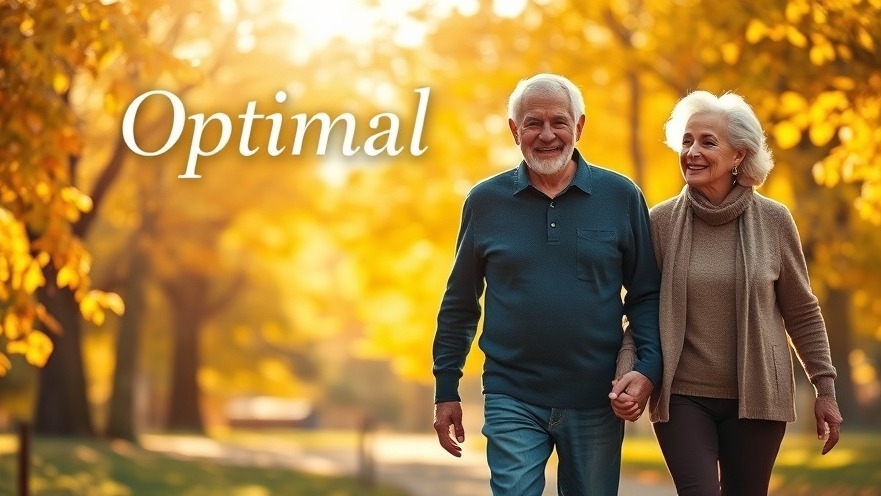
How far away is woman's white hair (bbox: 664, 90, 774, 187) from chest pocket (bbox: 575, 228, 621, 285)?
0.53 m

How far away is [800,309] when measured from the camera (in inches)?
234

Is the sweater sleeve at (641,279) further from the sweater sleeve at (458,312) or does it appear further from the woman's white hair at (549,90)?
the sweater sleeve at (458,312)

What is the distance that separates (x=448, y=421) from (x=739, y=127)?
160 centimetres

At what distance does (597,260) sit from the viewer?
570 centimetres

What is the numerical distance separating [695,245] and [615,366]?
592 millimetres

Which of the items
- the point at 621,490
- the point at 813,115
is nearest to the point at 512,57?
the point at 621,490

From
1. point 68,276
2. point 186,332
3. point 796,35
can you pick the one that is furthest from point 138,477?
point 186,332

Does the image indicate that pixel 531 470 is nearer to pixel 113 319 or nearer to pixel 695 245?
pixel 695 245

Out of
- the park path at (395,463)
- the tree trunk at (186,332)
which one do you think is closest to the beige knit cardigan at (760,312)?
the park path at (395,463)

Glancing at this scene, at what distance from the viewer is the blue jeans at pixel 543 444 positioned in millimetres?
5617

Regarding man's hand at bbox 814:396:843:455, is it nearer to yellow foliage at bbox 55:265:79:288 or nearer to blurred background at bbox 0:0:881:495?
blurred background at bbox 0:0:881:495

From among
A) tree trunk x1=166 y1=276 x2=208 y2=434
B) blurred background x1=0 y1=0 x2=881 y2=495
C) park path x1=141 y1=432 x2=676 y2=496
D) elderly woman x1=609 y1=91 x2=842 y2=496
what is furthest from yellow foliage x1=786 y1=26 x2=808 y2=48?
tree trunk x1=166 y1=276 x2=208 y2=434

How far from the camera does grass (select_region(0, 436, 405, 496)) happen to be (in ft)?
51.2

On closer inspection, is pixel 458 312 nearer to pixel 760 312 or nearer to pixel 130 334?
pixel 760 312
